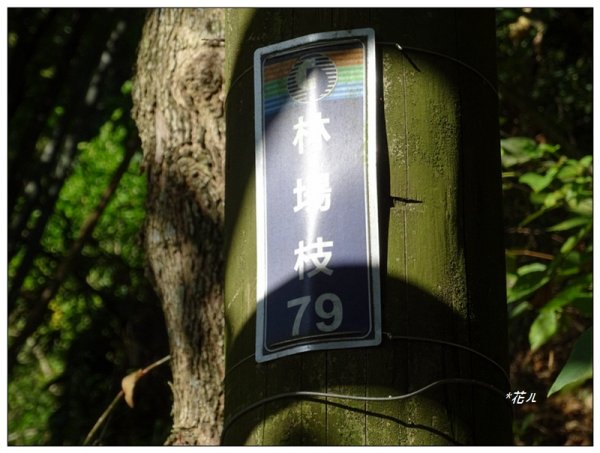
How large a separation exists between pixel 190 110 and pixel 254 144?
1351 millimetres

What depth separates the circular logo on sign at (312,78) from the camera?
198cm

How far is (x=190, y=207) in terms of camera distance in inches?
132

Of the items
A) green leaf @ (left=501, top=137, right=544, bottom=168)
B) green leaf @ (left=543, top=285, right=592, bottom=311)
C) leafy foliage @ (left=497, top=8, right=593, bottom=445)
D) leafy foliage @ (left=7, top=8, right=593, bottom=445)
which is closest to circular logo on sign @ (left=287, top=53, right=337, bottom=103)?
green leaf @ (left=543, top=285, right=592, bottom=311)

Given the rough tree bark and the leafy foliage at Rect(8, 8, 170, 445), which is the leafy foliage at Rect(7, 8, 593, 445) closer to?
the leafy foliage at Rect(8, 8, 170, 445)

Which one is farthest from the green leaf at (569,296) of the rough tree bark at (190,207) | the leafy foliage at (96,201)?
the leafy foliage at (96,201)

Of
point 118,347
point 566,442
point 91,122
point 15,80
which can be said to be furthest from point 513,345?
point 15,80

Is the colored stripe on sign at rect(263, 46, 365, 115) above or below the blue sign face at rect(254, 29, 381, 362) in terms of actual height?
above

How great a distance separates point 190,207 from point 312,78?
56.4 inches

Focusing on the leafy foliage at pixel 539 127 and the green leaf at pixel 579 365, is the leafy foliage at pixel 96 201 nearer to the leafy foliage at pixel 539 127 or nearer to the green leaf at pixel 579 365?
the leafy foliage at pixel 539 127

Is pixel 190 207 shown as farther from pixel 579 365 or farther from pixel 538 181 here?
pixel 579 365

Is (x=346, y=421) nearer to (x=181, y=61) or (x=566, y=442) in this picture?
(x=181, y=61)

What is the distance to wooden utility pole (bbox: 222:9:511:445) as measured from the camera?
1807 mm

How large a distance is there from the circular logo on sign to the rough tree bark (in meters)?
1.32

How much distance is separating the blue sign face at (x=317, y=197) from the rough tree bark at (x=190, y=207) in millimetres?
1298
